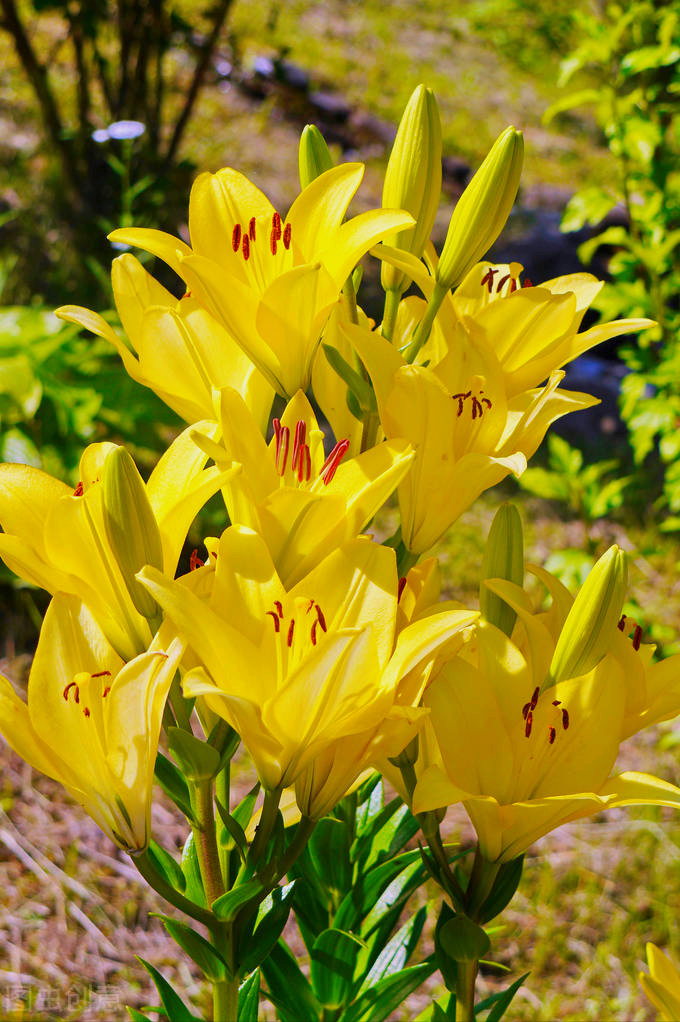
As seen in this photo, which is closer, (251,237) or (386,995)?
(251,237)

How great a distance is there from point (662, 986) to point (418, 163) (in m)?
0.52

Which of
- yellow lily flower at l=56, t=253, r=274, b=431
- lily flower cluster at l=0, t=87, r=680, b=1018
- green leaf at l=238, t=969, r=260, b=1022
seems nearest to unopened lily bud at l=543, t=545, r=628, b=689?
lily flower cluster at l=0, t=87, r=680, b=1018

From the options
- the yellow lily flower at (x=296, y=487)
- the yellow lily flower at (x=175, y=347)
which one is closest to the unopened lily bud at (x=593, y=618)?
the yellow lily flower at (x=296, y=487)

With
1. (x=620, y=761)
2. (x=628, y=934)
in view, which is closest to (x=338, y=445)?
(x=628, y=934)

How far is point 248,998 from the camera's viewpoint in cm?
71

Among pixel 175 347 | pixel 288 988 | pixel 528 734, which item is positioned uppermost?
pixel 175 347

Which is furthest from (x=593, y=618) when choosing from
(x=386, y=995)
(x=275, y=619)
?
(x=386, y=995)

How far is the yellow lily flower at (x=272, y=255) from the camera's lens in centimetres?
54

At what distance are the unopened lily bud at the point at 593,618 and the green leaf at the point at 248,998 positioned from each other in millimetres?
339

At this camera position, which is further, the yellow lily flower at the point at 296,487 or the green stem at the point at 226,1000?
the green stem at the point at 226,1000

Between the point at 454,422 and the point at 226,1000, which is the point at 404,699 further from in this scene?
the point at 226,1000

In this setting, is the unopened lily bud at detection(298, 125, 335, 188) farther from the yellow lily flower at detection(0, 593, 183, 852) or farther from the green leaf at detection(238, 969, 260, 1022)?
the green leaf at detection(238, 969, 260, 1022)

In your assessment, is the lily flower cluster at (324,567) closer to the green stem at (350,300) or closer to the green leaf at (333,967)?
the green stem at (350,300)

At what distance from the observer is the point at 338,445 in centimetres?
55
